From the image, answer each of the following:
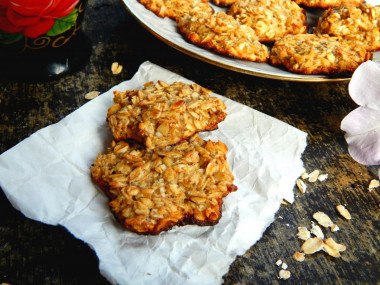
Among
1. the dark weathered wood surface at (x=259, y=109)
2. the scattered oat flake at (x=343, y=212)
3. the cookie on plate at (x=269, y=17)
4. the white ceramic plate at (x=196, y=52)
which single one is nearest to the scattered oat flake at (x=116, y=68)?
the dark weathered wood surface at (x=259, y=109)

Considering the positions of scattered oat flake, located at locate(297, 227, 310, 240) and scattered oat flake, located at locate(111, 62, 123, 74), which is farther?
→ scattered oat flake, located at locate(111, 62, 123, 74)

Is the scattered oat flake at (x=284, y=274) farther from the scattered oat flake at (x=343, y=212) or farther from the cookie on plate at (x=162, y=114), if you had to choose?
the cookie on plate at (x=162, y=114)

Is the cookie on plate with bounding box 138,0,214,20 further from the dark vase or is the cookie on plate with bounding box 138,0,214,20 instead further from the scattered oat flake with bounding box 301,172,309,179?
the scattered oat flake with bounding box 301,172,309,179

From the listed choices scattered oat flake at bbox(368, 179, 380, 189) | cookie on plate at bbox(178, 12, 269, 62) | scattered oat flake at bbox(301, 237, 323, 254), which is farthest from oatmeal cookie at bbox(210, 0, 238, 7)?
scattered oat flake at bbox(301, 237, 323, 254)

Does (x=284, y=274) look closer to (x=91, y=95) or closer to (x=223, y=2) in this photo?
(x=91, y=95)

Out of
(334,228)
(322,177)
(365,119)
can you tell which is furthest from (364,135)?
(334,228)

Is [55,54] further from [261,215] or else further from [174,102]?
[261,215]

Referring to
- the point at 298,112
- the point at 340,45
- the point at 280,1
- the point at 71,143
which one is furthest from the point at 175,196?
the point at 280,1

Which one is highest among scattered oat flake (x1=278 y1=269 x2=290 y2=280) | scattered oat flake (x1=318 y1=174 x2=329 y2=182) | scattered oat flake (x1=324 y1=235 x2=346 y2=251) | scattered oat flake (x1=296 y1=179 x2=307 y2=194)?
scattered oat flake (x1=318 y1=174 x2=329 y2=182)
